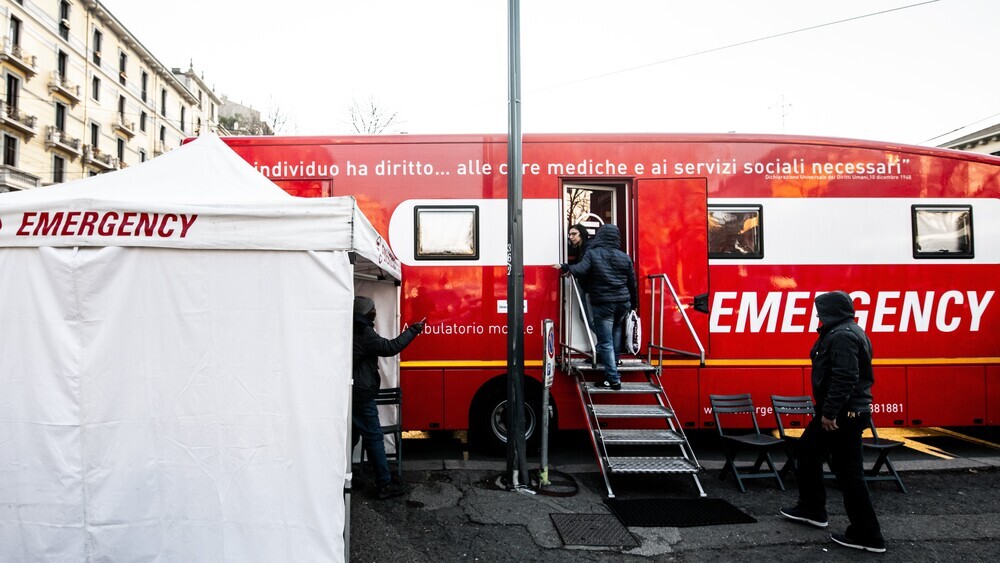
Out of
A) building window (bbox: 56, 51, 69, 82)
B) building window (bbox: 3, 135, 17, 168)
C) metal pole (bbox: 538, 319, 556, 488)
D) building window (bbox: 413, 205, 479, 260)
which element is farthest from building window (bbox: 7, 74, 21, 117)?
metal pole (bbox: 538, 319, 556, 488)

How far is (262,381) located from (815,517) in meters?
4.15

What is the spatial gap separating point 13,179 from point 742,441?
1374 inches

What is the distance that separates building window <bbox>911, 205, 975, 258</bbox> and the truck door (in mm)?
2345

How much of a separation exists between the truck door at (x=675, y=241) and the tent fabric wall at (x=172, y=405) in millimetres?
3540

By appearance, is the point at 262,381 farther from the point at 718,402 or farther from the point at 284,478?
the point at 718,402

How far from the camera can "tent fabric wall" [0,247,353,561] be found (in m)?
2.93

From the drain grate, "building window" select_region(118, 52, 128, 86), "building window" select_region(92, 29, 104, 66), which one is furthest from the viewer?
"building window" select_region(118, 52, 128, 86)

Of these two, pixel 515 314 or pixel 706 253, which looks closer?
pixel 515 314

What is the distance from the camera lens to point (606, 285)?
5.11 meters

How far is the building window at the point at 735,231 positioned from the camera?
17.9 ft

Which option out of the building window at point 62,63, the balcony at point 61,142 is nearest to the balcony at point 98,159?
the balcony at point 61,142

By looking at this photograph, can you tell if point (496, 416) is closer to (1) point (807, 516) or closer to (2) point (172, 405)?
(1) point (807, 516)

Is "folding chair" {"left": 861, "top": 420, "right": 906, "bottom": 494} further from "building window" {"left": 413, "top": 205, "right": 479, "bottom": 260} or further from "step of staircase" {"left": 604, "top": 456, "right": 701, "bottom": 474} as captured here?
"building window" {"left": 413, "top": 205, "right": 479, "bottom": 260}

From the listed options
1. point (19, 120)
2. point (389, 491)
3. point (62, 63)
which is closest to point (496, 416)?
point (389, 491)
